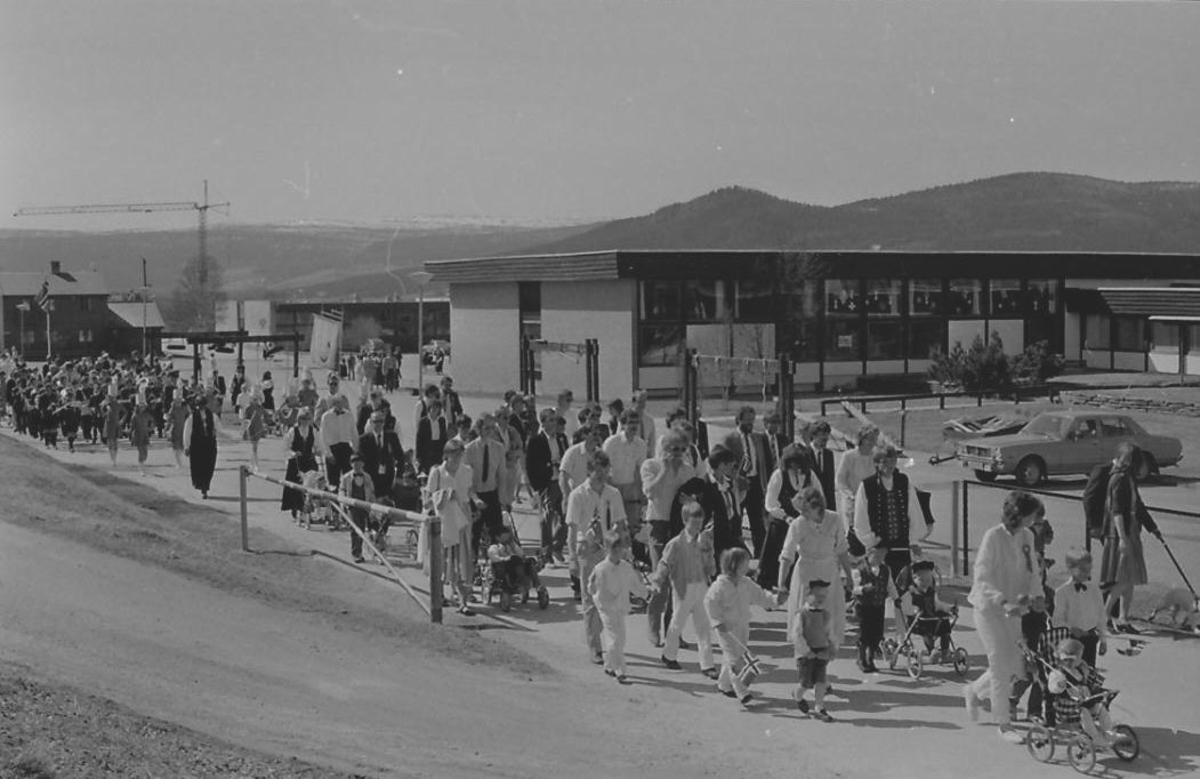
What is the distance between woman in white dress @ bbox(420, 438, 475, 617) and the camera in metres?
11.9

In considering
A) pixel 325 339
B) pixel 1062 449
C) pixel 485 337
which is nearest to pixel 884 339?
pixel 485 337

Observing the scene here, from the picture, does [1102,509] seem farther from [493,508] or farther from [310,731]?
[310,731]

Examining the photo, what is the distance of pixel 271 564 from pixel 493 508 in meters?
2.75

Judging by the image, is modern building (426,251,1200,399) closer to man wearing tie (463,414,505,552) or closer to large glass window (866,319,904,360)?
large glass window (866,319,904,360)

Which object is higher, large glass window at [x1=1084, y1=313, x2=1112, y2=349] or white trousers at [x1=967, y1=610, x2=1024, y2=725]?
large glass window at [x1=1084, y1=313, x2=1112, y2=349]

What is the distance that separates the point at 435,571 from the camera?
11.4m

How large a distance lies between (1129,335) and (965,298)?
5.15 meters

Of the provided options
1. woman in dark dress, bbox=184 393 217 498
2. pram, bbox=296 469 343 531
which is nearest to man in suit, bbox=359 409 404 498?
pram, bbox=296 469 343 531

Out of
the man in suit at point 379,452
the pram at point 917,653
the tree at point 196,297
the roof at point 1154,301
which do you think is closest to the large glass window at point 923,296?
the roof at point 1154,301

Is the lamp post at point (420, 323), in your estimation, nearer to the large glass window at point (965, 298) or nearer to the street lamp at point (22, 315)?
the street lamp at point (22, 315)

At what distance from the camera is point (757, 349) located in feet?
138

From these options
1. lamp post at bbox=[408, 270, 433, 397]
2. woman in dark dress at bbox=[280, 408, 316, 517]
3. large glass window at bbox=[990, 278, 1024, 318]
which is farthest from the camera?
large glass window at bbox=[990, 278, 1024, 318]

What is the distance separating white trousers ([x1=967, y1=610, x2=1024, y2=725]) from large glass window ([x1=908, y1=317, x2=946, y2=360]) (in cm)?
3678

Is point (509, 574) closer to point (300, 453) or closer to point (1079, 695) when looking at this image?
point (1079, 695)
